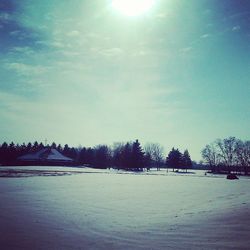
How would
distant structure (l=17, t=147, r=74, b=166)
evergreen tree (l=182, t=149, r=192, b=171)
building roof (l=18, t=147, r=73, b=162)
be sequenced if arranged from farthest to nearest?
evergreen tree (l=182, t=149, r=192, b=171) < building roof (l=18, t=147, r=73, b=162) < distant structure (l=17, t=147, r=74, b=166)

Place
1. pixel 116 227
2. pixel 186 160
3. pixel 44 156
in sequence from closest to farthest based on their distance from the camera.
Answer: pixel 116 227, pixel 44 156, pixel 186 160

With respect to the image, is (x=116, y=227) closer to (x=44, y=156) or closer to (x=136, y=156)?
(x=136, y=156)

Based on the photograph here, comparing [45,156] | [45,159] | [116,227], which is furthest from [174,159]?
[116,227]

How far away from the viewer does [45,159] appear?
119 meters

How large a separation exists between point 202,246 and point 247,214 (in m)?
7.43

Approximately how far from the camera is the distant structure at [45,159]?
114 metres

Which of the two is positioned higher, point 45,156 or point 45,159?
point 45,156

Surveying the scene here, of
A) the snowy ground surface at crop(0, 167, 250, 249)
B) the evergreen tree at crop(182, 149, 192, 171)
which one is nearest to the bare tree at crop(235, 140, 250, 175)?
the evergreen tree at crop(182, 149, 192, 171)

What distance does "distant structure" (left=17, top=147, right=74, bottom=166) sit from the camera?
11412 cm

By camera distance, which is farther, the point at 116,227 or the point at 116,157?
the point at 116,157

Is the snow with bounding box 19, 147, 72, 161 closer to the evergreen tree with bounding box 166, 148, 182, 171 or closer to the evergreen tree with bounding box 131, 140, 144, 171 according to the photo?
the evergreen tree with bounding box 131, 140, 144, 171

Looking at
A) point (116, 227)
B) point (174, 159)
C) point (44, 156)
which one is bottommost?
point (116, 227)

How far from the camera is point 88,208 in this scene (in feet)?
46.5

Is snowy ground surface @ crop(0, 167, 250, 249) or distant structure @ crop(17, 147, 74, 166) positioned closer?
snowy ground surface @ crop(0, 167, 250, 249)
